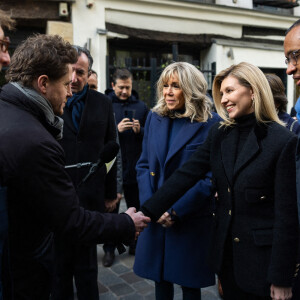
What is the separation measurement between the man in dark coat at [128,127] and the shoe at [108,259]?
30.8 inches

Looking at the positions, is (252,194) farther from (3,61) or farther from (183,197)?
(3,61)

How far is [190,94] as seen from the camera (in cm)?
272

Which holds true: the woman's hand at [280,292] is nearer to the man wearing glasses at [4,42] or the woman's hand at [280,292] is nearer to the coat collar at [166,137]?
the coat collar at [166,137]

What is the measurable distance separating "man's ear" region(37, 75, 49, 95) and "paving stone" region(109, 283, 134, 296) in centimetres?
232

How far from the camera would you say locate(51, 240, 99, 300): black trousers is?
2.77 meters

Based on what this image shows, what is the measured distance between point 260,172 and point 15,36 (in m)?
6.91

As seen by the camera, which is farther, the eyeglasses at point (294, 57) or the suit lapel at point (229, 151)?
the suit lapel at point (229, 151)

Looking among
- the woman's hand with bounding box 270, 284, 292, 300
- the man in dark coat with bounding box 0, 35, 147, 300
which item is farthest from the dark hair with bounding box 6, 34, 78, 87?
the woman's hand with bounding box 270, 284, 292, 300

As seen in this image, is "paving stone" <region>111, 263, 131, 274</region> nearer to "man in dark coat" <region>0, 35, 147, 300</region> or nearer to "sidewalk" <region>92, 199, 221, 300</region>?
"sidewalk" <region>92, 199, 221, 300</region>

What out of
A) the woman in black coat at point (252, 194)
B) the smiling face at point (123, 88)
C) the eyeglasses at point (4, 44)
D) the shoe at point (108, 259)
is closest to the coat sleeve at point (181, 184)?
the woman in black coat at point (252, 194)

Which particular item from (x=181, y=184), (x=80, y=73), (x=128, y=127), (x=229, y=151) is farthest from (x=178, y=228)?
(x=128, y=127)

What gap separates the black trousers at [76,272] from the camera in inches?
109

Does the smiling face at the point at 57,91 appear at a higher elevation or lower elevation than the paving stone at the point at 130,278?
higher

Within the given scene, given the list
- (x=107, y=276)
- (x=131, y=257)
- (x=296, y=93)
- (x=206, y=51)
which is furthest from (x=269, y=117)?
(x=296, y=93)
